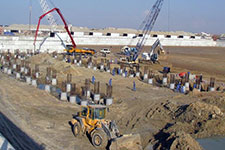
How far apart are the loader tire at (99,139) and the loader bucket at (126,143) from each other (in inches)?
13.2

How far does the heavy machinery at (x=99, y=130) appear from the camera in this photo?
Answer: 9.24 meters

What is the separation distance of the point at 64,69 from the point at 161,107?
11.4 metres

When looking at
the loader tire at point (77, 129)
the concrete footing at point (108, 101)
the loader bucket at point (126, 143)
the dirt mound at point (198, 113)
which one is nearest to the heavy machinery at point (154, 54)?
the concrete footing at point (108, 101)

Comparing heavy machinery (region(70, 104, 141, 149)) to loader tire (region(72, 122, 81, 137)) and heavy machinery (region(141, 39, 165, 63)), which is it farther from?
heavy machinery (region(141, 39, 165, 63))

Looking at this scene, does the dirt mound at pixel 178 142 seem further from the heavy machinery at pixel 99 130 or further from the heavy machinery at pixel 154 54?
the heavy machinery at pixel 154 54

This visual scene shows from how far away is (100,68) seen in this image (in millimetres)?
26969

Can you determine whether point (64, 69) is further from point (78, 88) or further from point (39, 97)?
point (39, 97)

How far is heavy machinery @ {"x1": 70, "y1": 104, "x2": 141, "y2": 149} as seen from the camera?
364 inches

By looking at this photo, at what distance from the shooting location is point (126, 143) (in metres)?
9.16

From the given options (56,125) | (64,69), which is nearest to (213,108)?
(56,125)

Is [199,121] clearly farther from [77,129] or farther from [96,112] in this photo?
[77,129]

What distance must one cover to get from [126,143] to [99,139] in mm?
819

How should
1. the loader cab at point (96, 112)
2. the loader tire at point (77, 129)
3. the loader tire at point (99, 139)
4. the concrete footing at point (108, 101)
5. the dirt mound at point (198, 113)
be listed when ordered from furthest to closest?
the concrete footing at point (108, 101), the dirt mound at point (198, 113), the loader tire at point (77, 129), the loader cab at point (96, 112), the loader tire at point (99, 139)

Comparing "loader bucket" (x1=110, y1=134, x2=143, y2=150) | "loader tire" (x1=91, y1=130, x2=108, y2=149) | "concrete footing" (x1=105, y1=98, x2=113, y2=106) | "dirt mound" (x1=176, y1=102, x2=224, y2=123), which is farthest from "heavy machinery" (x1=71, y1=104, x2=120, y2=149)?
"concrete footing" (x1=105, y1=98, x2=113, y2=106)
